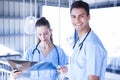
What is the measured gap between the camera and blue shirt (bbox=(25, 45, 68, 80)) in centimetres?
153

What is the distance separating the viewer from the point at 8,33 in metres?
6.44

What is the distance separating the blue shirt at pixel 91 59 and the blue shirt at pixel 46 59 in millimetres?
406

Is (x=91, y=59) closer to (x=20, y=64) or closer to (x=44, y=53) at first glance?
(x=20, y=64)

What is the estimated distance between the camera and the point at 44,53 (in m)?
1.59

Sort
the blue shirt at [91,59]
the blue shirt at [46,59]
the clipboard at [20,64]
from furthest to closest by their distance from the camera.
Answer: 1. the blue shirt at [46,59]
2. the clipboard at [20,64]
3. the blue shirt at [91,59]

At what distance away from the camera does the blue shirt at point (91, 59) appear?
1012mm

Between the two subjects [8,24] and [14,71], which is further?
[8,24]

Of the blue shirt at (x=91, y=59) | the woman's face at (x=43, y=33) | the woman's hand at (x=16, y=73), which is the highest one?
the woman's face at (x=43, y=33)

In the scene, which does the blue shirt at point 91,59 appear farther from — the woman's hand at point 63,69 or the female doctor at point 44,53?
the female doctor at point 44,53

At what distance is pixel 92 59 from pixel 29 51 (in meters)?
0.68

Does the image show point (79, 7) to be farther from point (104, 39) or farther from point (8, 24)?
point (8, 24)

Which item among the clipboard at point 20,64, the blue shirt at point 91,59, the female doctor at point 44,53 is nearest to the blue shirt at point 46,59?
the female doctor at point 44,53

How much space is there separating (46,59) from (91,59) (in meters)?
0.61

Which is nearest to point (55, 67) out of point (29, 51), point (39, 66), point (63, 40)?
point (39, 66)
